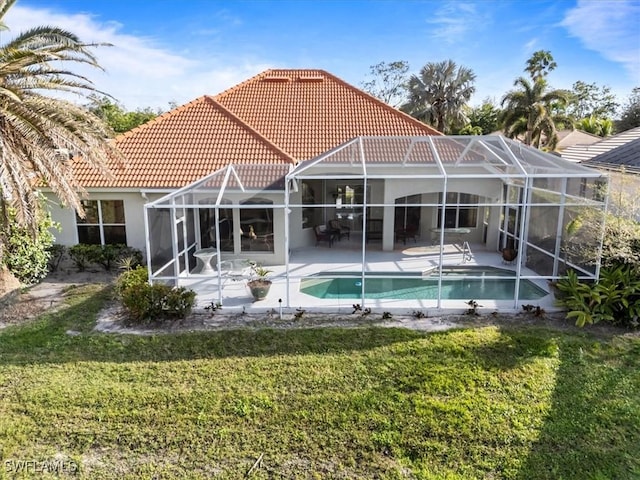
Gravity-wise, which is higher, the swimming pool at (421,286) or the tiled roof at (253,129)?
the tiled roof at (253,129)

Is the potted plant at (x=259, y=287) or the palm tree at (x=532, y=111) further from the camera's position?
the palm tree at (x=532, y=111)

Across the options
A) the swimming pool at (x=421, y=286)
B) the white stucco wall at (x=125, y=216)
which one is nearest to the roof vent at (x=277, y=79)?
the white stucco wall at (x=125, y=216)

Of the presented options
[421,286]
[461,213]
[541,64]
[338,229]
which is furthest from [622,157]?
[541,64]

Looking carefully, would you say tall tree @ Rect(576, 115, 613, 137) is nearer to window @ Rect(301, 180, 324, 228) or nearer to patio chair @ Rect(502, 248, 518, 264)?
patio chair @ Rect(502, 248, 518, 264)

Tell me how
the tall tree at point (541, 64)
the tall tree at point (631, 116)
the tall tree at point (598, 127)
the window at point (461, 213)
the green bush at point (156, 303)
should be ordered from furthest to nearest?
the tall tree at point (541, 64) < the tall tree at point (631, 116) < the tall tree at point (598, 127) < the window at point (461, 213) < the green bush at point (156, 303)

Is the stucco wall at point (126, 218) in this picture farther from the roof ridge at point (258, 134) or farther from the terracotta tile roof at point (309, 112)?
the terracotta tile roof at point (309, 112)

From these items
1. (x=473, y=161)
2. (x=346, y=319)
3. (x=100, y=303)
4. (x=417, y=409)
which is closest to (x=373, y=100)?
(x=473, y=161)

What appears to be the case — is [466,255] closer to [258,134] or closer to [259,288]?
[259,288]

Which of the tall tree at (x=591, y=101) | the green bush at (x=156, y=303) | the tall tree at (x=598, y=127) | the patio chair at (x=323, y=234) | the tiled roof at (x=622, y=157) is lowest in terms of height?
the green bush at (x=156, y=303)
